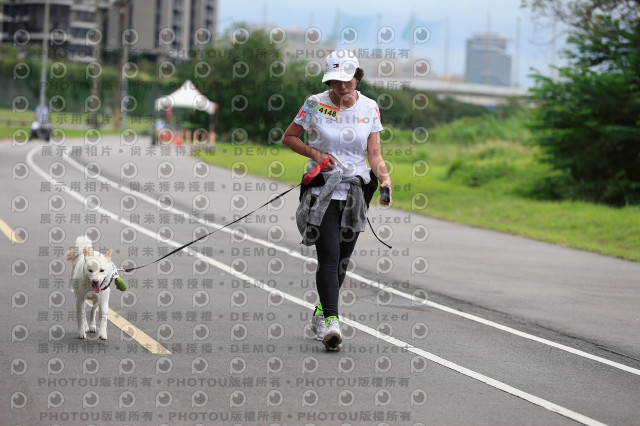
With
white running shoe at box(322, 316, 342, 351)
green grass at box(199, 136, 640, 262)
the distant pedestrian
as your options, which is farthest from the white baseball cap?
green grass at box(199, 136, 640, 262)

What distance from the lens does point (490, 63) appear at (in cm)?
12444

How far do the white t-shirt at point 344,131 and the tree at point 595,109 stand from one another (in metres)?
16.7

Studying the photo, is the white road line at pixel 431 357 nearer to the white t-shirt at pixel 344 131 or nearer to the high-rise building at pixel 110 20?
the white t-shirt at pixel 344 131

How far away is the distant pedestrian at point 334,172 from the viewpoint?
7742mm

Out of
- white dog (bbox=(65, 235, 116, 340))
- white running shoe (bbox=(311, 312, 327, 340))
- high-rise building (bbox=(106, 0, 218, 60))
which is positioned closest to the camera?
white dog (bbox=(65, 235, 116, 340))

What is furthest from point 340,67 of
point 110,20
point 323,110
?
point 110,20

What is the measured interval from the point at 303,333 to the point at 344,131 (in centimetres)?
178

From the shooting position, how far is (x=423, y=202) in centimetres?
2403

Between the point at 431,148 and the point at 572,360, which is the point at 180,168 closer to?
the point at 431,148

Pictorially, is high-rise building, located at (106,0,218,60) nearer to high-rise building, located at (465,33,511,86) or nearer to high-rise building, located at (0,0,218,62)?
high-rise building, located at (0,0,218,62)

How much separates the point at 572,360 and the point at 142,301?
3.95 meters

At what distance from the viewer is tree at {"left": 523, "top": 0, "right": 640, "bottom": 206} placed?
2381 cm

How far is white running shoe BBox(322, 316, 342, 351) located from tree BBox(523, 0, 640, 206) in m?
17.0

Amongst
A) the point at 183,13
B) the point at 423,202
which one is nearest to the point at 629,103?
the point at 423,202
